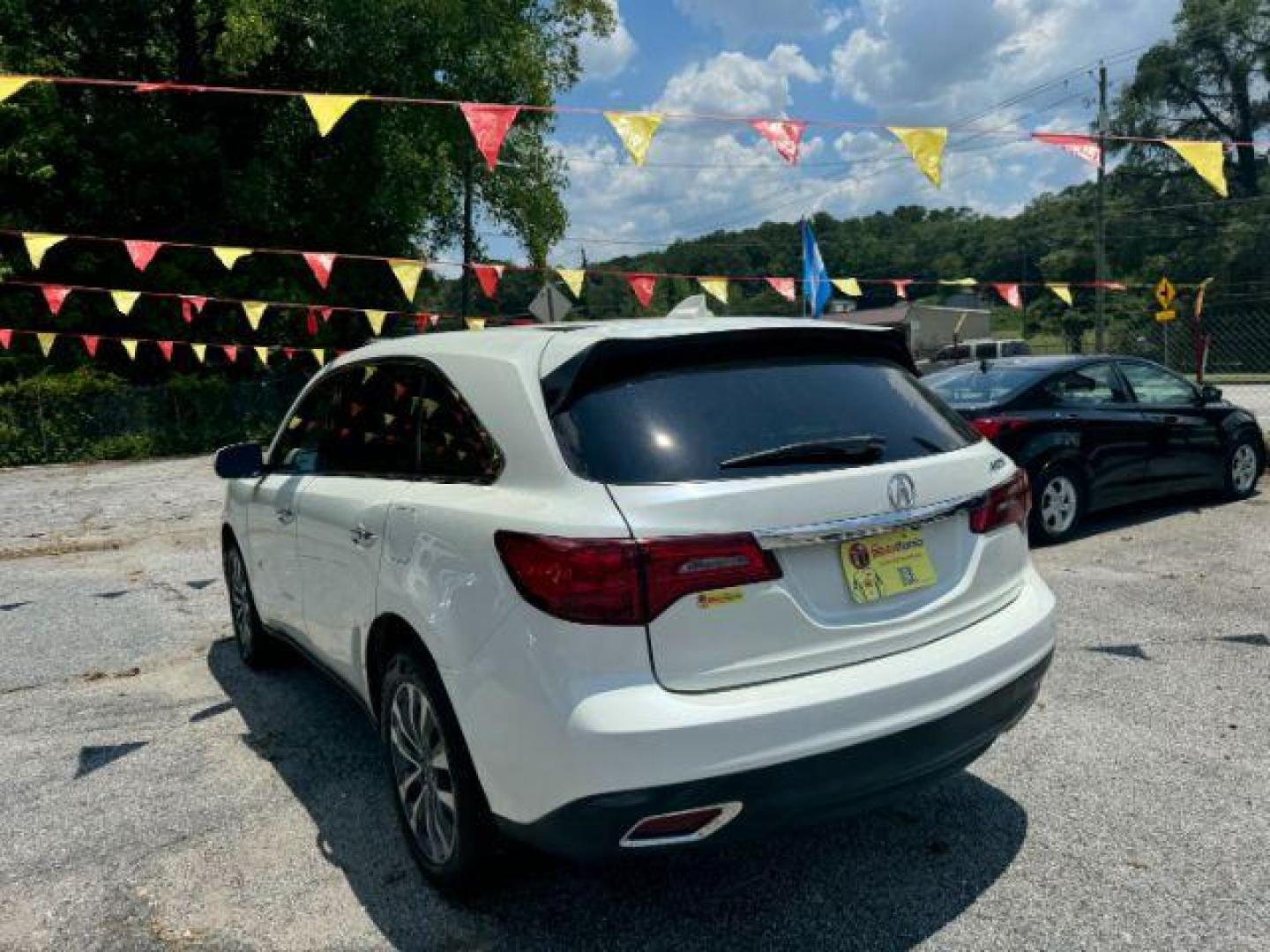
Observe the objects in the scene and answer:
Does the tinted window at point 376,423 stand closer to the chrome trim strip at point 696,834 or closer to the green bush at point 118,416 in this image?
the chrome trim strip at point 696,834

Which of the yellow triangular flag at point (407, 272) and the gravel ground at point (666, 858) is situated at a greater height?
the yellow triangular flag at point (407, 272)

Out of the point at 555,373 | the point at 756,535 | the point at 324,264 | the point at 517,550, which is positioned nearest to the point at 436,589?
the point at 517,550

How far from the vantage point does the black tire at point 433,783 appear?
2523 millimetres

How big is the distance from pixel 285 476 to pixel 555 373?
81.2 inches

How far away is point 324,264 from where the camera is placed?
15.7 meters

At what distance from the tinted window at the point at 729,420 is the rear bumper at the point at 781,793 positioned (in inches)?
28.2

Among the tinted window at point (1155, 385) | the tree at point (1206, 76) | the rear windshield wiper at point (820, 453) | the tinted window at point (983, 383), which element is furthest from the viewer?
the tree at point (1206, 76)

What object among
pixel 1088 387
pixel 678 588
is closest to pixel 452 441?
pixel 678 588

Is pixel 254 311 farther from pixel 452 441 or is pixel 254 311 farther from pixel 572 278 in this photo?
pixel 452 441

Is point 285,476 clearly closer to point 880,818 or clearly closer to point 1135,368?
point 880,818

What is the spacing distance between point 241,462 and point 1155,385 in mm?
7607

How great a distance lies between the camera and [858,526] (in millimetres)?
2363

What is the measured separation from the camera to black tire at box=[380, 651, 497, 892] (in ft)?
8.28

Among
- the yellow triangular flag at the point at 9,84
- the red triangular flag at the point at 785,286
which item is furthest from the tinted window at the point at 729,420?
the red triangular flag at the point at 785,286
